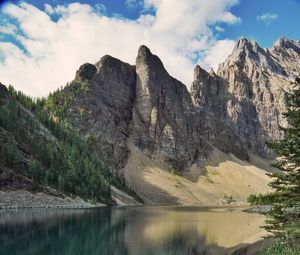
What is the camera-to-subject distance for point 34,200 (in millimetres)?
92688

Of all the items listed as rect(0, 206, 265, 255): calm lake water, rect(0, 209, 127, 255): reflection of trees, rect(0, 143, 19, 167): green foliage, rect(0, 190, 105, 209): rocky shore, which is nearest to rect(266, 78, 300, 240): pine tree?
rect(0, 206, 265, 255): calm lake water

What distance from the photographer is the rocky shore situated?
275 ft

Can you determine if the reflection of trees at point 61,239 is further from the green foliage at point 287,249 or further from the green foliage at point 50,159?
the green foliage at point 50,159

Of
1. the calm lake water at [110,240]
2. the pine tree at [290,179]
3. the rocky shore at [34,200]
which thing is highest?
the pine tree at [290,179]

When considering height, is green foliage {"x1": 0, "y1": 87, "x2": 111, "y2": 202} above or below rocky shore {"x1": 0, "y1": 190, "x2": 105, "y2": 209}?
above

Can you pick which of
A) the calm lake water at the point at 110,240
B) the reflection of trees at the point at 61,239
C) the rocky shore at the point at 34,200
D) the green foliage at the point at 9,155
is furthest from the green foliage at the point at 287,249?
the green foliage at the point at 9,155

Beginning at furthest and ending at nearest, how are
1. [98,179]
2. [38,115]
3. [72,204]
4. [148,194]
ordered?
1. [148,194]
2. [38,115]
3. [98,179]
4. [72,204]

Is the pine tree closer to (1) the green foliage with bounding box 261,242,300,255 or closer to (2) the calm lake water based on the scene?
(1) the green foliage with bounding box 261,242,300,255

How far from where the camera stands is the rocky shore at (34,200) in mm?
83938

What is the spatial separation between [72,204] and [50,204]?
409 inches

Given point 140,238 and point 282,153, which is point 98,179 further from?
point 282,153

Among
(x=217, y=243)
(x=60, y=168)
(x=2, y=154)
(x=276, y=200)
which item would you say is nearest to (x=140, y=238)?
(x=217, y=243)

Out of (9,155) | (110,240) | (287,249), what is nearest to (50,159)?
(9,155)

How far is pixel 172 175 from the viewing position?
19850cm
